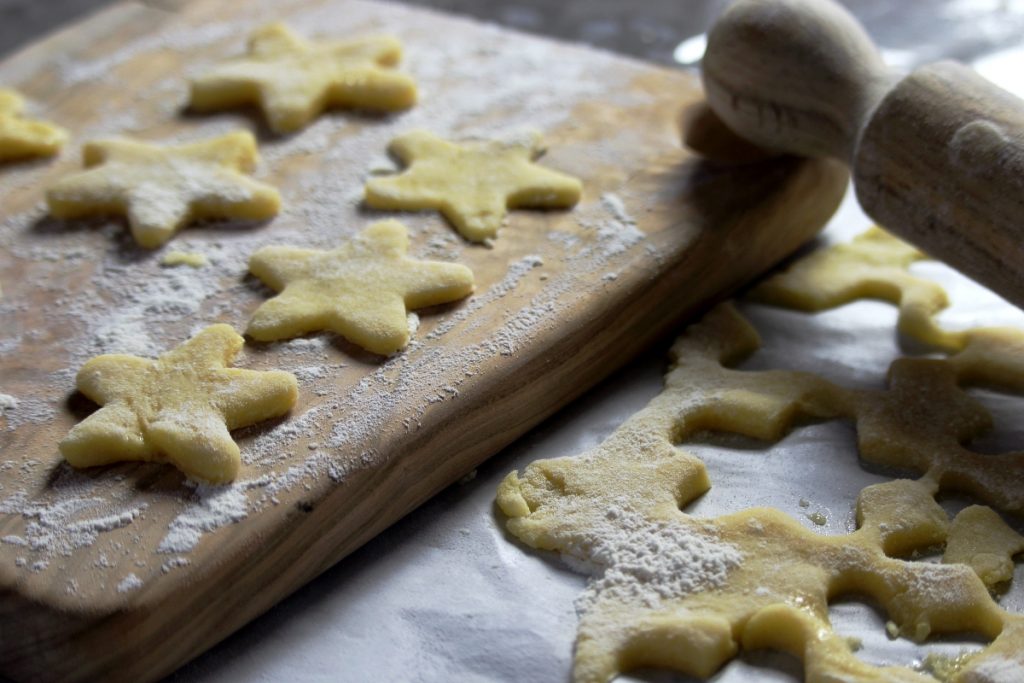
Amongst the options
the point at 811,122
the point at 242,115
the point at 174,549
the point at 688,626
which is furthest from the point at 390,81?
the point at 688,626

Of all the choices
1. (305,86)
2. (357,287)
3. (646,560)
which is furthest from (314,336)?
(305,86)

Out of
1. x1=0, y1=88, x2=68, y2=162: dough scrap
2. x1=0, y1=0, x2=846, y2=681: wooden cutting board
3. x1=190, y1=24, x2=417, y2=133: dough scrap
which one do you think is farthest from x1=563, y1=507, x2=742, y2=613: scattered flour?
x1=0, y1=88, x2=68, y2=162: dough scrap

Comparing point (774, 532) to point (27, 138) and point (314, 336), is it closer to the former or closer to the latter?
point (314, 336)

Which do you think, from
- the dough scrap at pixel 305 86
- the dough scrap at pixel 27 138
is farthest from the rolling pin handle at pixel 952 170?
the dough scrap at pixel 27 138

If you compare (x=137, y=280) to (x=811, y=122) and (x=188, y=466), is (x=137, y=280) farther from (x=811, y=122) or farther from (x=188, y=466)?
(x=811, y=122)

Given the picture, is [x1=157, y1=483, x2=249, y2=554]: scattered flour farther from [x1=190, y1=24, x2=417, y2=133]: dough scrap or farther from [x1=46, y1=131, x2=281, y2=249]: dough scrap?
[x1=190, y1=24, x2=417, y2=133]: dough scrap

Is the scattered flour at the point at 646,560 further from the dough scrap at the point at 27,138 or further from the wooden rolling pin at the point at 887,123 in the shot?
the dough scrap at the point at 27,138
